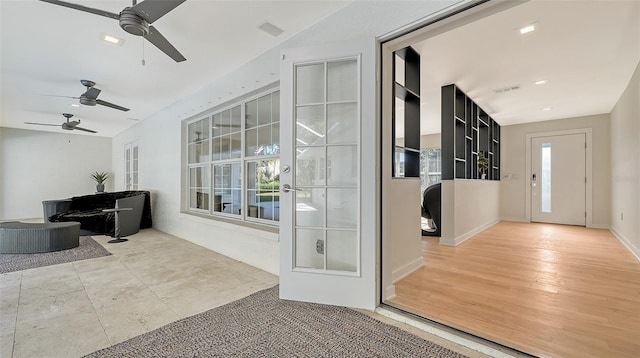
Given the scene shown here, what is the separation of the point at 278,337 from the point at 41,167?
10.0 metres

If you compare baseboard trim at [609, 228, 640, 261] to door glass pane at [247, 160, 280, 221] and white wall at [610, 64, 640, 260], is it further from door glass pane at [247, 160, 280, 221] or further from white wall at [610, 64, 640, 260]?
door glass pane at [247, 160, 280, 221]

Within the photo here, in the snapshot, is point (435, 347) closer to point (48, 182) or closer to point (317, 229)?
point (317, 229)

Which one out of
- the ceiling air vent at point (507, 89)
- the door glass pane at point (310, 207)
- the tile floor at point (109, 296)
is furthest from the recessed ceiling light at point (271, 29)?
the ceiling air vent at point (507, 89)

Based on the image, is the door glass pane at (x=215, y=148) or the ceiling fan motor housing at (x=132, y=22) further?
the door glass pane at (x=215, y=148)

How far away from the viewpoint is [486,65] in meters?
3.57

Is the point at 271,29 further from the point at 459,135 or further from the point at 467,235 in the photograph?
the point at 467,235

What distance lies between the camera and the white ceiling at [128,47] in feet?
8.24

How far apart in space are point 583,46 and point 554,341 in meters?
3.14

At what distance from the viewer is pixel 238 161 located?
13.2ft

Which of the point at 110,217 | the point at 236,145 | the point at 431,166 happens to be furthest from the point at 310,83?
the point at 431,166

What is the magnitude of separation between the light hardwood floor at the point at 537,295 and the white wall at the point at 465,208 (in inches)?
12.1

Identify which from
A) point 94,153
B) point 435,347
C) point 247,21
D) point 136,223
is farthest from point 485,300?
point 94,153

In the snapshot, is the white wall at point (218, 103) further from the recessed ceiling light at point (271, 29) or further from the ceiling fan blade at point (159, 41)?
the ceiling fan blade at point (159, 41)

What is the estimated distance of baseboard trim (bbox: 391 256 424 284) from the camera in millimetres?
2764
